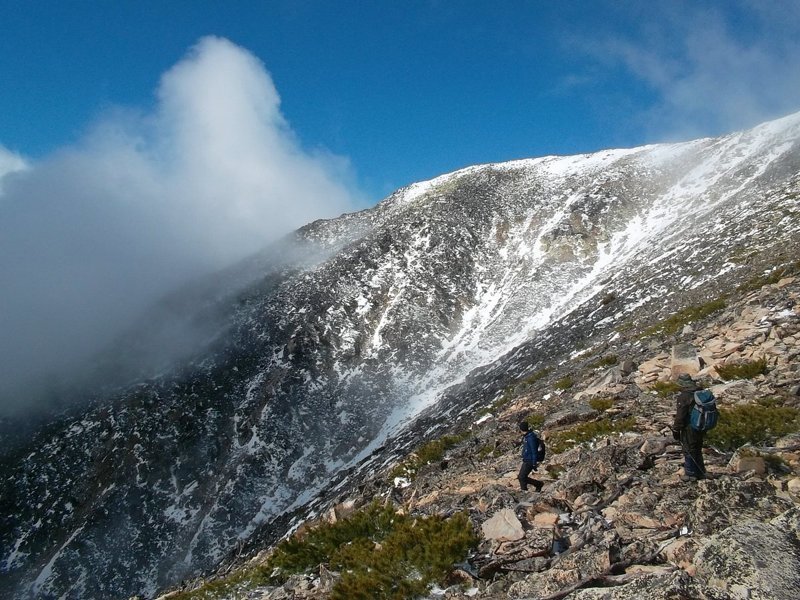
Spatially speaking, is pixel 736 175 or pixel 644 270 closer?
pixel 644 270

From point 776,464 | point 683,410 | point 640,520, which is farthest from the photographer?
point 683,410

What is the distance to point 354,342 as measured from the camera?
60281mm

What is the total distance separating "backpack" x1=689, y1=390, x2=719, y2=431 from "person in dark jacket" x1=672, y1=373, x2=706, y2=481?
151mm

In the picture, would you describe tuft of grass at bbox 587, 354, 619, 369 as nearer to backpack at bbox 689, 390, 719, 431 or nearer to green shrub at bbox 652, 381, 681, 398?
green shrub at bbox 652, 381, 681, 398

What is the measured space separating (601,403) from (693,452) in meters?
5.84

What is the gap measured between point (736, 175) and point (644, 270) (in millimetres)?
27932

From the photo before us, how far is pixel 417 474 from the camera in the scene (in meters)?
16.9

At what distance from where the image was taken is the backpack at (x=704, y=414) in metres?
7.50

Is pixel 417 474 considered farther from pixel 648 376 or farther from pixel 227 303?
pixel 227 303

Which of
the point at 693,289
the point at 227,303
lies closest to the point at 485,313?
the point at 693,289

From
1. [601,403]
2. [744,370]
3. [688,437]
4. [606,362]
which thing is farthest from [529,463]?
[606,362]

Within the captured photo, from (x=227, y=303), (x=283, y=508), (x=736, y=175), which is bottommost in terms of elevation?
(x=283, y=508)

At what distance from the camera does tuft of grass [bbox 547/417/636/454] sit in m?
11.1

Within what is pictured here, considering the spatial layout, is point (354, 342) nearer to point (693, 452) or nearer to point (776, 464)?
point (693, 452)
